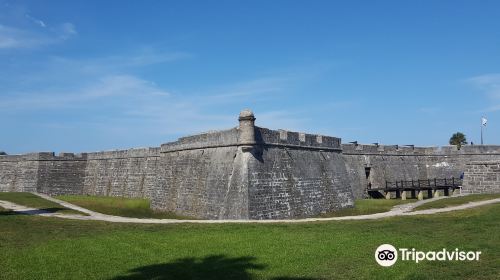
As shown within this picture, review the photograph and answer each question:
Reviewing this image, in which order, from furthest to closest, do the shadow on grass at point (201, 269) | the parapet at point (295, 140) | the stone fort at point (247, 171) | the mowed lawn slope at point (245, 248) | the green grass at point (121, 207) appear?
the green grass at point (121, 207), the parapet at point (295, 140), the stone fort at point (247, 171), the mowed lawn slope at point (245, 248), the shadow on grass at point (201, 269)

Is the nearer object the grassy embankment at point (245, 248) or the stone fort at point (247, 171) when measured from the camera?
the grassy embankment at point (245, 248)

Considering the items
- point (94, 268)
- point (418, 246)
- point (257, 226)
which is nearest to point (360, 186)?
point (257, 226)

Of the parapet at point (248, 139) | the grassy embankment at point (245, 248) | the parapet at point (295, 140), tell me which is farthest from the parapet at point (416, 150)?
the grassy embankment at point (245, 248)

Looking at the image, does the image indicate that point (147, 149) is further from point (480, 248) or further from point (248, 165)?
point (480, 248)

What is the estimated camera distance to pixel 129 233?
13.5 m

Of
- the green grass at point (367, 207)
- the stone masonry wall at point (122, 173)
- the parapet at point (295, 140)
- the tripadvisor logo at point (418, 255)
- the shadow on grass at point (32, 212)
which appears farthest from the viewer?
the stone masonry wall at point (122, 173)

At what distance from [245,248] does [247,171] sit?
25.7 feet

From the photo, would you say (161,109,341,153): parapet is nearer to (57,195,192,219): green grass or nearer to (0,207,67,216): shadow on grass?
(57,195,192,219): green grass

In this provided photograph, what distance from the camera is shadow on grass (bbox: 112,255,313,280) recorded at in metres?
8.16

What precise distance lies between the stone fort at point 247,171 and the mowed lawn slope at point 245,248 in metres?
4.37

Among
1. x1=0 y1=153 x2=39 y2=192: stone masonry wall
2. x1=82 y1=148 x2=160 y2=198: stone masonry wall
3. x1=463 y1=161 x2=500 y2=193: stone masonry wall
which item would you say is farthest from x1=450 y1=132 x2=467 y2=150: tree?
x1=0 y1=153 x2=39 y2=192: stone masonry wall

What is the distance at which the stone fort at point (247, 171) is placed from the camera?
18766 mm

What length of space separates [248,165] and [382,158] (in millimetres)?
19745

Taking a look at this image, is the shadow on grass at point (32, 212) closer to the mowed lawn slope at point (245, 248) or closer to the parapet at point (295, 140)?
the mowed lawn slope at point (245, 248)
